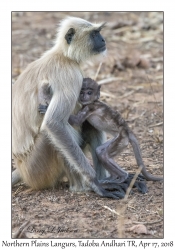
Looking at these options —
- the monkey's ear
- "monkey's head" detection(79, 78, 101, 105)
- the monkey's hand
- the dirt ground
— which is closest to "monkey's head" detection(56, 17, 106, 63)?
the monkey's ear

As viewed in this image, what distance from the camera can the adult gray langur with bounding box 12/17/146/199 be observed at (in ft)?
17.7

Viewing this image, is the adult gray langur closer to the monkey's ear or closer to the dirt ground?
the monkey's ear

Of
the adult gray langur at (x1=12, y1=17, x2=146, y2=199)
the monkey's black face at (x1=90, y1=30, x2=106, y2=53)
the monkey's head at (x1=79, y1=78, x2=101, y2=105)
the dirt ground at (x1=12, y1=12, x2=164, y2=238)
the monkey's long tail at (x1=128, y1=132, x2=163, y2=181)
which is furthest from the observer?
the monkey's black face at (x1=90, y1=30, x2=106, y2=53)

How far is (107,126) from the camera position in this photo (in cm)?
566

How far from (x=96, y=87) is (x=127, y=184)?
3.54 feet

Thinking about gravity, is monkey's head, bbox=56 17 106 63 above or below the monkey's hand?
above

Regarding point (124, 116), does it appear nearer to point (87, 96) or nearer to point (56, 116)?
point (87, 96)

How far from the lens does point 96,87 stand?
5.77 meters

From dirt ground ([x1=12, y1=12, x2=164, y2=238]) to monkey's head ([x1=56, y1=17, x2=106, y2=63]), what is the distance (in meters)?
1.44

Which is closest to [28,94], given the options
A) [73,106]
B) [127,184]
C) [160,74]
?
[73,106]

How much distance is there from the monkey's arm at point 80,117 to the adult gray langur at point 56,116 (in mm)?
73

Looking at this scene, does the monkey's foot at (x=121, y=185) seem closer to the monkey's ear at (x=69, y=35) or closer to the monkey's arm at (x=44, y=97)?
the monkey's arm at (x=44, y=97)

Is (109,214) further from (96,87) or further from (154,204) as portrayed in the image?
(96,87)

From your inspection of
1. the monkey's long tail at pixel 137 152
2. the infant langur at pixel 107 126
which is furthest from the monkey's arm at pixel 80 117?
the monkey's long tail at pixel 137 152
